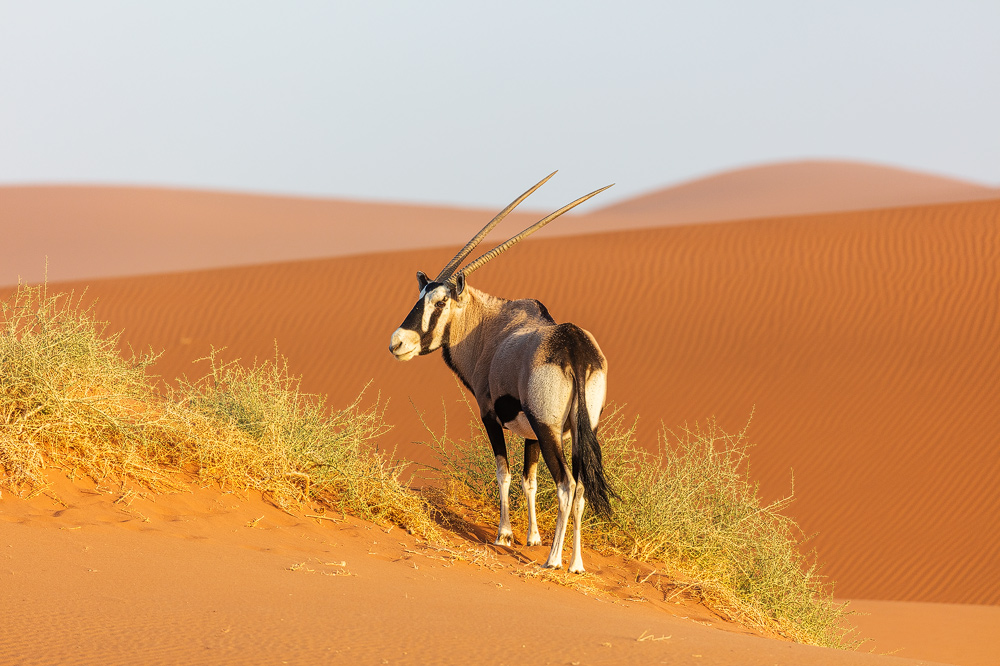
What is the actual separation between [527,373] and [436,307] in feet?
3.33

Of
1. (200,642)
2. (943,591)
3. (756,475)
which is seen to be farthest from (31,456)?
(756,475)

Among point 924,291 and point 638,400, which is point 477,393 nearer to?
point 638,400

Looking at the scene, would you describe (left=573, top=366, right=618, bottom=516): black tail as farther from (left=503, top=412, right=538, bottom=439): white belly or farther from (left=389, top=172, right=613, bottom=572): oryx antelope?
(left=503, top=412, right=538, bottom=439): white belly

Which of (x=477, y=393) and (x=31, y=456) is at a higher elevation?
(x=477, y=393)

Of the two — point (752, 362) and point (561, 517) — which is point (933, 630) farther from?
point (752, 362)

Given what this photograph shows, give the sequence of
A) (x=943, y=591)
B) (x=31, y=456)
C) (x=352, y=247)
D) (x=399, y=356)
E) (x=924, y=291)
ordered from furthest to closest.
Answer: (x=352, y=247) → (x=924, y=291) → (x=943, y=591) → (x=399, y=356) → (x=31, y=456)

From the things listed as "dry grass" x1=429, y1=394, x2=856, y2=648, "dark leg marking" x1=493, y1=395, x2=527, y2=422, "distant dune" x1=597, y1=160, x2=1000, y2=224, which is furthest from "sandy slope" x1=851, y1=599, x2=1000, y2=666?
"distant dune" x1=597, y1=160, x2=1000, y2=224

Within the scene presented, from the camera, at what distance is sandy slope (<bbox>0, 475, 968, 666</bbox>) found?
3688mm

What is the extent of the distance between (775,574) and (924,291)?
→ 1645cm

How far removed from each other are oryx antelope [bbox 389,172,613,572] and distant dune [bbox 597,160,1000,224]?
5029 cm

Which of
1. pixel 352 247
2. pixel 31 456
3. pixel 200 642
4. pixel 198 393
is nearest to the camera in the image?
pixel 200 642

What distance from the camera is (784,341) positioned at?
20500 mm

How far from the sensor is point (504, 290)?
2486 cm

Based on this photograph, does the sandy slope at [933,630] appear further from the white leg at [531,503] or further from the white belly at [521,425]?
Result: the white belly at [521,425]
